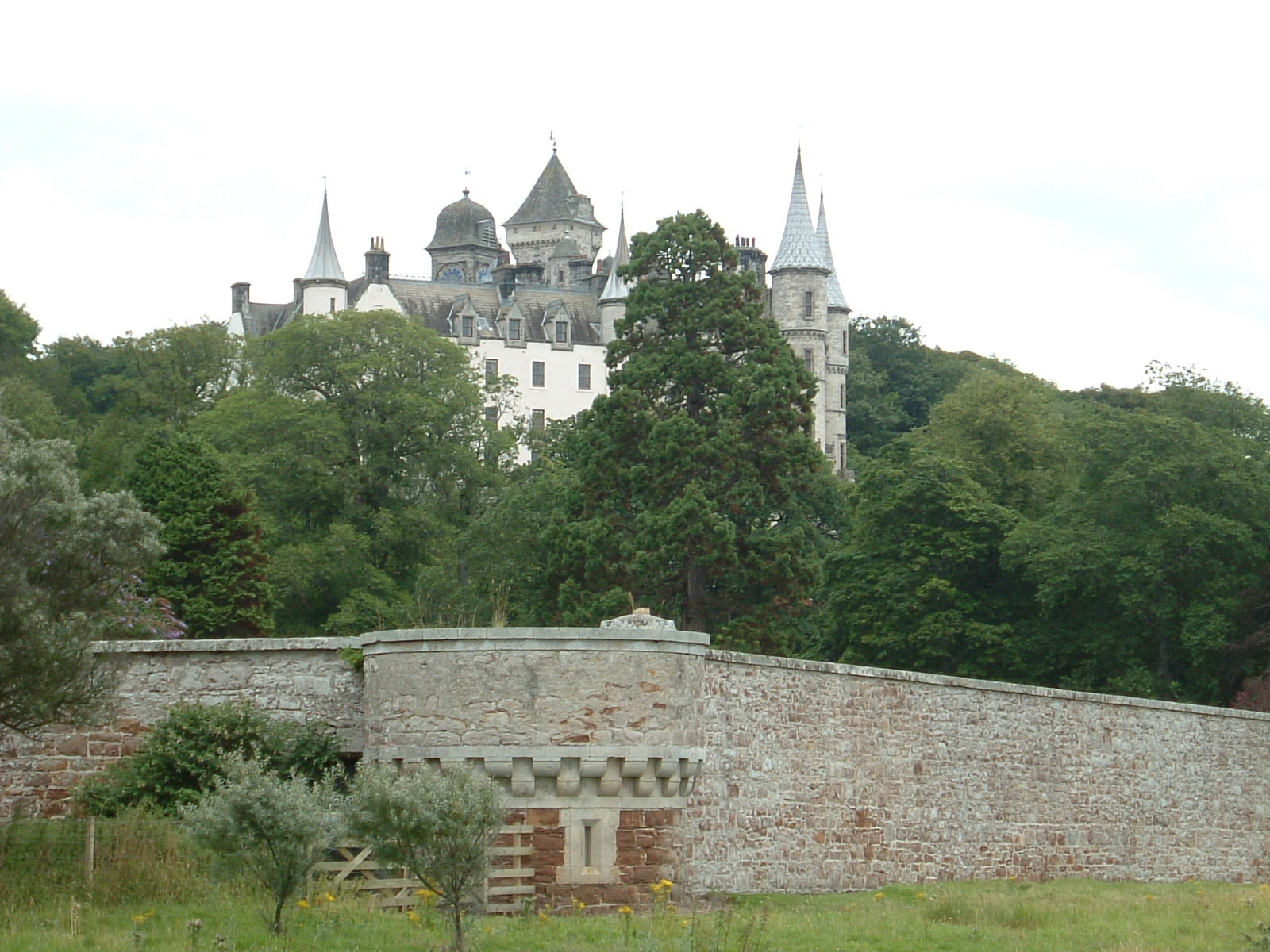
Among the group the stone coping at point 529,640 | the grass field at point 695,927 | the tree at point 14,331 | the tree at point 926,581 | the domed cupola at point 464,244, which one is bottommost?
the grass field at point 695,927

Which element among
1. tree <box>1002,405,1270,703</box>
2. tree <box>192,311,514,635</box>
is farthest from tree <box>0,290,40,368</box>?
tree <box>1002,405,1270,703</box>

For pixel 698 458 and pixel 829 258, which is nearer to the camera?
pixel 698 458

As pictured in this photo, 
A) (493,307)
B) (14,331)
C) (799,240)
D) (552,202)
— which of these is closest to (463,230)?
(552,202)

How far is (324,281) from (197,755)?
89004 millimetres

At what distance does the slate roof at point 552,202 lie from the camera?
139250 mm

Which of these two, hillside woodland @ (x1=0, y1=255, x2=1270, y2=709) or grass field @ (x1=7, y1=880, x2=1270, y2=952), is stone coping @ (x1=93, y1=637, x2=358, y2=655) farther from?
hillside woodland @ (x1=0, y1=255, x2=1270, y2=709)

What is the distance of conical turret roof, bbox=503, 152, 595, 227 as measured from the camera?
139375mm

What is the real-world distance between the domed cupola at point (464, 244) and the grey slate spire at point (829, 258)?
85.8ft

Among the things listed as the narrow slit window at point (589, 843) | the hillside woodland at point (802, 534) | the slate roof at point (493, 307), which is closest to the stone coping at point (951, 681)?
the narrow slit window at point (589, 843)

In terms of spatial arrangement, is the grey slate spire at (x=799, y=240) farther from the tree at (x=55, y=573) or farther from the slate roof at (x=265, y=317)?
the tree at (x=55, y=573)

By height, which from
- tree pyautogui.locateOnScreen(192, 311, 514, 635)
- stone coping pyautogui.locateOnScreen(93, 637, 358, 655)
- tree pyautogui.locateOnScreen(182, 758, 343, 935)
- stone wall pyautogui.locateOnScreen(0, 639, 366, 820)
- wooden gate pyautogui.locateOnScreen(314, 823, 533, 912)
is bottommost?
wooden gate pyautogui.locateOnScreen(314, 823, 533, 912)

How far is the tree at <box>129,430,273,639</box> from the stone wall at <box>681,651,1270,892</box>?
19631 millimetres

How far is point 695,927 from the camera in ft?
56.5

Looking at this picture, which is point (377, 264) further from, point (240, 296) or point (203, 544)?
point (203, 544)
